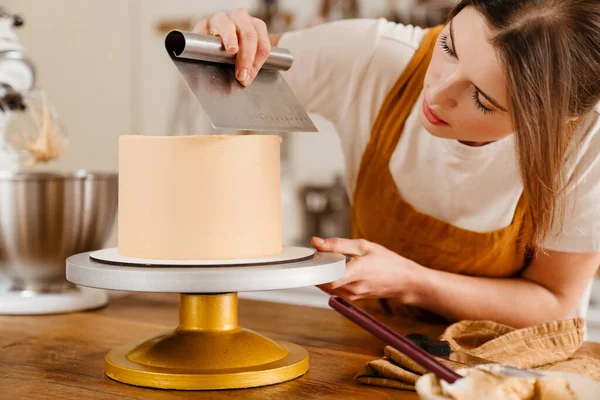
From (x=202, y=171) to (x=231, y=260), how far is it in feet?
0.38

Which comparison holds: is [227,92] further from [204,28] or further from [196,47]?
[204,28]

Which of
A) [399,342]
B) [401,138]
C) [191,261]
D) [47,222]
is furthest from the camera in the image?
[401,138]

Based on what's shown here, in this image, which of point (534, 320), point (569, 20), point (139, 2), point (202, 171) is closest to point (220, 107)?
point (202, 171)

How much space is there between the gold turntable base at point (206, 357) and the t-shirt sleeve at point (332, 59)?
637 millimetres

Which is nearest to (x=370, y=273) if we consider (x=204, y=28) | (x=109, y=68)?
(x=204, y=28)

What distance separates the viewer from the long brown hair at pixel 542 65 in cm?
104

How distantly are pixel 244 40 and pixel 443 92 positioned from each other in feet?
0.99

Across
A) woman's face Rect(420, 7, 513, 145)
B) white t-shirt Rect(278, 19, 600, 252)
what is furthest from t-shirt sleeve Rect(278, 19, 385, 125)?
woman's face Rect(420, 7, 513, 145)

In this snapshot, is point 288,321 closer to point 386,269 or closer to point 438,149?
point 386,269

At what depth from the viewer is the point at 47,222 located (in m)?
1.36

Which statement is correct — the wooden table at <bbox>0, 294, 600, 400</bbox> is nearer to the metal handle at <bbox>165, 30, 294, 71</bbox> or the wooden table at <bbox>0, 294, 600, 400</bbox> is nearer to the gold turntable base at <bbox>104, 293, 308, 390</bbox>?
the gold turntable base at <bbox>104, 293, 308, 390</bbox>

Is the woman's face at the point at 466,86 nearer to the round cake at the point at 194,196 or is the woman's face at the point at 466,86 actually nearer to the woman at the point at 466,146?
the woman at the point at 466,146

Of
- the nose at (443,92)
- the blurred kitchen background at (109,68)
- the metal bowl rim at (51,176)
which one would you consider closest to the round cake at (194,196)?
the nose at (443,92)

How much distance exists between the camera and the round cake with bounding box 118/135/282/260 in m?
0.93
